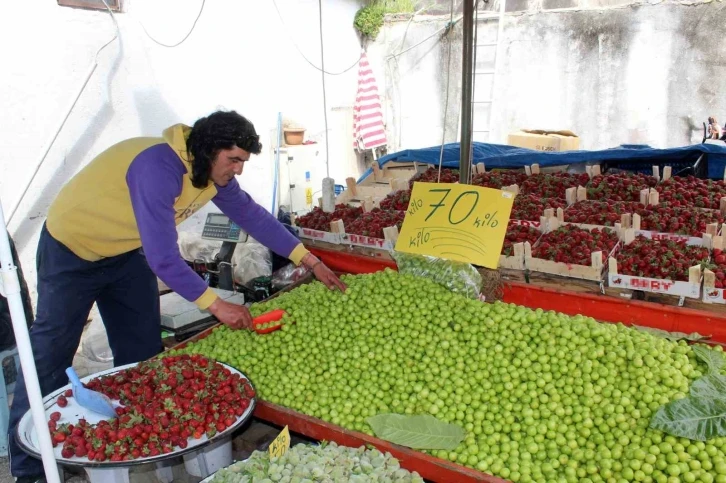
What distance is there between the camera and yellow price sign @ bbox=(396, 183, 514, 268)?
2730mm

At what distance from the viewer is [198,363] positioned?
2.39m

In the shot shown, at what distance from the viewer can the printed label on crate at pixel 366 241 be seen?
3750 mm

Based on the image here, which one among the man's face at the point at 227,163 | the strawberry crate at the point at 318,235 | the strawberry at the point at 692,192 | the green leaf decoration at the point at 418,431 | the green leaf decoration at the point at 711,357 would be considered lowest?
the green leaf decoration at the point at 418,431

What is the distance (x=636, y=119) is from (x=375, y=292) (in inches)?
309

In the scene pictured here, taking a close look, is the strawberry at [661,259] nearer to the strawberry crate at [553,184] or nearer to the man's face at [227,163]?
the strawberry crate at [553,184]

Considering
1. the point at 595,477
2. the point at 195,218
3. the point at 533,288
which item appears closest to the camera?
the point at 595,477

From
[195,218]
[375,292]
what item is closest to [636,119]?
[195,218]

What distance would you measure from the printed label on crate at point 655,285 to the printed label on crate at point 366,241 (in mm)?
1410

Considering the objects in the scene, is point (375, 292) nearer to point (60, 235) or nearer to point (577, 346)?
point (577, 346)

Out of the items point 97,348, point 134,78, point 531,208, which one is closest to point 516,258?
point 531,208

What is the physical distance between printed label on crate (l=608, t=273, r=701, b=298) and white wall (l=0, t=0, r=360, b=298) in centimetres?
466

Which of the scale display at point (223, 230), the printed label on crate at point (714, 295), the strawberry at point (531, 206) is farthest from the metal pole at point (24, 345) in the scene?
the strawberry at point (531, 206)

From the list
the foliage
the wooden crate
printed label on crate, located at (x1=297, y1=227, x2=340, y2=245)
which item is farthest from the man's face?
the foliage

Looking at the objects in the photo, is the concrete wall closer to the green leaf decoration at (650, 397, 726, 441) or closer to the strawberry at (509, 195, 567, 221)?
the strawberry at (509, 195, 567, 221)
